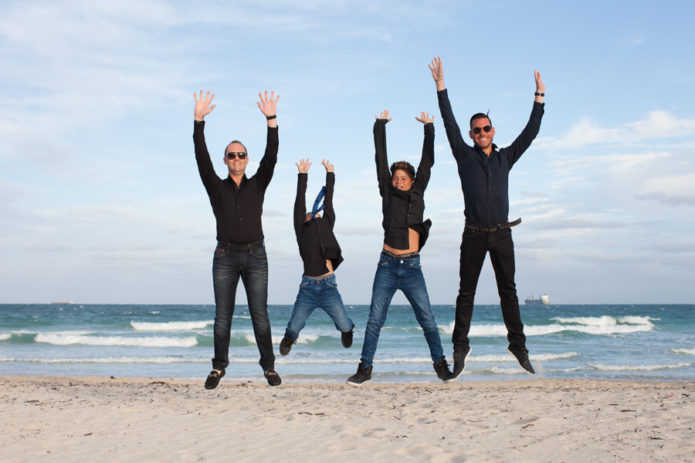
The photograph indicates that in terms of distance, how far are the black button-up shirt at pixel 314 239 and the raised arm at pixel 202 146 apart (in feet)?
4.00

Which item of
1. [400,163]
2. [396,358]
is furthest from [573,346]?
[400,163]

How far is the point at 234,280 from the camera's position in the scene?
6961mm

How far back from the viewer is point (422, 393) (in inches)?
319

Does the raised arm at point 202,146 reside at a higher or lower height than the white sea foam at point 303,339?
higher

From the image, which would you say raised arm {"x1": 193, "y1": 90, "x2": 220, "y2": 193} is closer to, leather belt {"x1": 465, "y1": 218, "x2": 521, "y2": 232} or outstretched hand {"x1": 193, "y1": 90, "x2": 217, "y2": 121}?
outstretched hand {"x1": 193, "y1": 90, "x2": 217, "y2": 121}

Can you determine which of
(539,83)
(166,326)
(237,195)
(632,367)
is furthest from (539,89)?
(166,326)

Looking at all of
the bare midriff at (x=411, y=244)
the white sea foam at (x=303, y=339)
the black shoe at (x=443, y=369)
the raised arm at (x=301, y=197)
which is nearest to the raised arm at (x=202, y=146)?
the raised arm at (x=301, y=197)

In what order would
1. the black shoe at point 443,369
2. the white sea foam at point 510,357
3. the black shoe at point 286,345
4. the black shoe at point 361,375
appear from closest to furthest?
1. the black shoe at point 443,369
2. the black shoe at point 361,375
3. the black shoe at point 286,345
4. the white sea foam at point 510,357

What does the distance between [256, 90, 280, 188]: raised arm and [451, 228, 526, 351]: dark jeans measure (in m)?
2.40

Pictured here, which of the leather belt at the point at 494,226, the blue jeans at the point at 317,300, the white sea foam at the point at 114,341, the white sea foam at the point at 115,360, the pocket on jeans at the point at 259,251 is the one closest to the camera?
the leather belt at the point at 494,226

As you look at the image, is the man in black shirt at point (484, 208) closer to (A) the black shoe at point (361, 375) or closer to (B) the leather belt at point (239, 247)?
(A) the black shoe at point (361, 375)

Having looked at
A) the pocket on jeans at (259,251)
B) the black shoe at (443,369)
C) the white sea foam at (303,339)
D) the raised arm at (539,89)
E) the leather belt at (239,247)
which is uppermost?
the raised arm at (539,89)

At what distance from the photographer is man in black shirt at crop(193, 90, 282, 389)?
6.85 m

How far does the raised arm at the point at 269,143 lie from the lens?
6953 mm
